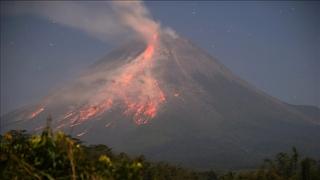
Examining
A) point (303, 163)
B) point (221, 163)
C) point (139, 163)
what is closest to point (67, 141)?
point (139, 163)

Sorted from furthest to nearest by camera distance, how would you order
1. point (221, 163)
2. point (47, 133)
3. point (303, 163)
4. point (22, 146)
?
point (221, 163) → point (303, 163) → point (22, 146) → point (47, 133)

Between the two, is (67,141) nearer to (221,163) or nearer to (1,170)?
(1,170)

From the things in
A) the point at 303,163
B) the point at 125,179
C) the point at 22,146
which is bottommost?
the point at 125,179

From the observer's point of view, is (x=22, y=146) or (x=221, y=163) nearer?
(x=22, y=146)

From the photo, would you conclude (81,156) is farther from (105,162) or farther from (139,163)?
(139,163)

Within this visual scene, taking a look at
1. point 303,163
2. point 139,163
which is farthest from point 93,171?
point 303,163

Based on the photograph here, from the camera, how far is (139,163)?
10.8 meters

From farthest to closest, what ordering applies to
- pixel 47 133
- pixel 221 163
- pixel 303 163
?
pixel 221 163, pixel 303 163, pixel 47 133

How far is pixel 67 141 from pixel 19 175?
198 cm

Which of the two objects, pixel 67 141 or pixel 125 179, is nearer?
pixel 67 141

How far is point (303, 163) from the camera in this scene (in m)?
65.1

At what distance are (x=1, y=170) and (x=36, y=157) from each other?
2.64ft

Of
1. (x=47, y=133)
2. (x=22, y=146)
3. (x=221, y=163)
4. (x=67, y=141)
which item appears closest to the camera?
(x=67, y=141)

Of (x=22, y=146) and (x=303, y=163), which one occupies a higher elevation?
(x=303, y=163)
